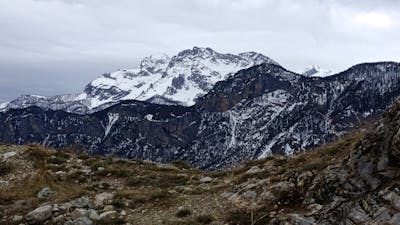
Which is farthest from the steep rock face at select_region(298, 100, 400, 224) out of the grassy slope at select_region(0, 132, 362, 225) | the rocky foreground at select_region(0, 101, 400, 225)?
the grassy slope at select_region(0, 132, 362, 225)

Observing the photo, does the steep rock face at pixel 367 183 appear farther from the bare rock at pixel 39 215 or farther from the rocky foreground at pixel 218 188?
the bare rock at pixel 39 215

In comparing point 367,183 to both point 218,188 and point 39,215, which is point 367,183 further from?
point 39,215

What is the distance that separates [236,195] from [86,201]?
6.62 metres

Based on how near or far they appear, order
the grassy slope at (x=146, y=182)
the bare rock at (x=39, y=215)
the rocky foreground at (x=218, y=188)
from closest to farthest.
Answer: the rocky foreground at (x=218, y=188) → the grassy slope at (x=146, y=182) → the bare rock at (x=39, y=215)

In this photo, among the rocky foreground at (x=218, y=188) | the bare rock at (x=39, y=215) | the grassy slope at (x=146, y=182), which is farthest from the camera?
the bare rock at (x=39, y=215)

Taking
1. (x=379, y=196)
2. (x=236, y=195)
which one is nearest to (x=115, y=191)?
(x=236, y=195)

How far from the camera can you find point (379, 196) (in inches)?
731

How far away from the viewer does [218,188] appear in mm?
26125

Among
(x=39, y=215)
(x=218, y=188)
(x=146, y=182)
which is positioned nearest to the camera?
(x=39, y=215)

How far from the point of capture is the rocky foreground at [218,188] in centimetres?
1939

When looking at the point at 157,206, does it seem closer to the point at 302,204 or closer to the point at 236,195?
the point at 236,195

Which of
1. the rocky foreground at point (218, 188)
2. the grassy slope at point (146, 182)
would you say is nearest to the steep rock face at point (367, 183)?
the rocky foreground at point (218, 188)

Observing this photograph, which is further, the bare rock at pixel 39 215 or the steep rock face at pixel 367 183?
the bare rock at pixel 39 215

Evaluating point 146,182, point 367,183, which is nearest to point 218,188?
point 146,182
